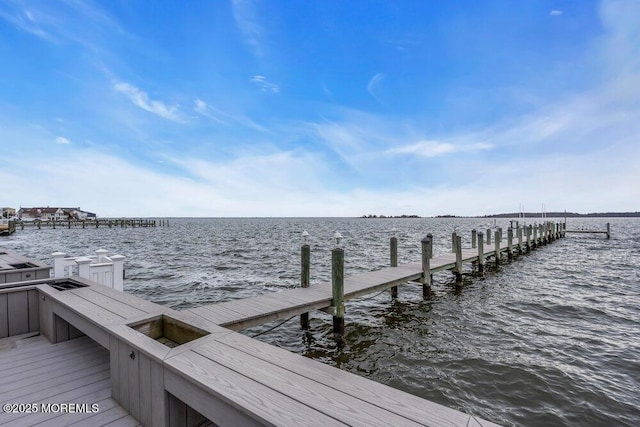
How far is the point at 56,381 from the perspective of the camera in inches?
111

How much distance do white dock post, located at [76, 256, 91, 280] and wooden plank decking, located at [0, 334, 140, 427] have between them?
1793 millimetres

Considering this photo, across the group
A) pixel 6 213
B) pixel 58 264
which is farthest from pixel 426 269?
pixel 6 213

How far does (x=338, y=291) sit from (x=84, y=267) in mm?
5252

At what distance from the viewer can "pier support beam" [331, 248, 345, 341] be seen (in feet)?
23.6

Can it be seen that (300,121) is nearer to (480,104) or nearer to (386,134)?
(386,134)

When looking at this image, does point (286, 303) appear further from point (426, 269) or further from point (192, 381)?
point (426, 269)

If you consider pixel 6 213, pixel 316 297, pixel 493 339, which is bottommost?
pixel 493 339

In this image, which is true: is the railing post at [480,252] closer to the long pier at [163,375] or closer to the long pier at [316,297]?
the long pier at [316,297]

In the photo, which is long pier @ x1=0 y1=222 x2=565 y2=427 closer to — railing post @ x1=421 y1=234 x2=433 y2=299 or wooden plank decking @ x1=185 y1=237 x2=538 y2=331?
wooden plank decking @ x1=185 y1=237 x2=538 y2=331

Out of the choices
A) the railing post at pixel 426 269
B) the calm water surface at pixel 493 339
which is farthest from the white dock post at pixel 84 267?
the railing post at pixel 426 269

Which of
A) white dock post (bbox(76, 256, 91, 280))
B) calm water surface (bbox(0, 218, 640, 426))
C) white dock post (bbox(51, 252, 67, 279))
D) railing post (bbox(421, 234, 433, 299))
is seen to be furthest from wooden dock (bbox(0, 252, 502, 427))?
railing post (bbox(421, 234, 433, 299))

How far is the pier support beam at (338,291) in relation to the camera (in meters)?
7.18

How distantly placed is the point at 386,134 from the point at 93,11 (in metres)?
21.2

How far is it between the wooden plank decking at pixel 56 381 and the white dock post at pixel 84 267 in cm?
179
